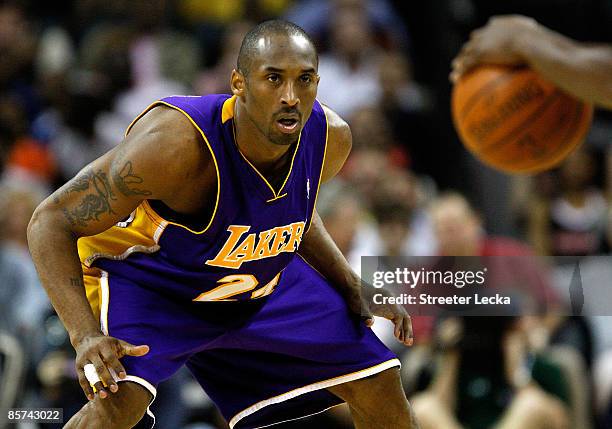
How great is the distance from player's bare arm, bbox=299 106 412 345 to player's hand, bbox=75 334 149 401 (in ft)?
3.35

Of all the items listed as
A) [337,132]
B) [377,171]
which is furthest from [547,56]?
[377,171]

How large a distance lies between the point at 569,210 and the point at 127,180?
503cm

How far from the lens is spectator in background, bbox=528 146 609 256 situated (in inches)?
301

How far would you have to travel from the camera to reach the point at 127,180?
3.45 m

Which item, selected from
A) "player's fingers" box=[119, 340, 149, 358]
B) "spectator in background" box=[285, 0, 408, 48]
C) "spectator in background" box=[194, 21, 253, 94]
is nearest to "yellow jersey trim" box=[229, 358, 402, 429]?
"player's fingers" box=[119, 340, 149, 358]

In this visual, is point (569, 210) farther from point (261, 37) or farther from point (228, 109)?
point (261, 37)

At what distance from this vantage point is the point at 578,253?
7504 millimetres

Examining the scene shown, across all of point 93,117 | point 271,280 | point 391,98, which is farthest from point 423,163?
point 271,280

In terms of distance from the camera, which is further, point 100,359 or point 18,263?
point 18,263

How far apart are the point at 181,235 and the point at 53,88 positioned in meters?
4.81

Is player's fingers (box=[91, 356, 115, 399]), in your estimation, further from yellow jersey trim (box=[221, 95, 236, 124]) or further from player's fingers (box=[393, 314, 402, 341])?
player's fingers (box=[393, 314, 402, 341])

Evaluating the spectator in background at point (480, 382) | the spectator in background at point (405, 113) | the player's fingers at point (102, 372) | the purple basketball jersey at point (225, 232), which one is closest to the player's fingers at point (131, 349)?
the player's fingers at point (102, 372)

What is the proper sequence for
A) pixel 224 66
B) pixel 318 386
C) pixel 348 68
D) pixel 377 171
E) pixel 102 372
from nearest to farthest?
pixel 102 372 → pixel 318 386 → pixel 377 171 → pixel 224 66 → pixel 348 68

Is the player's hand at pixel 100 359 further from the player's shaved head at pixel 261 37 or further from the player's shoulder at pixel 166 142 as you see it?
the player's shaved head at pixel 261 37
